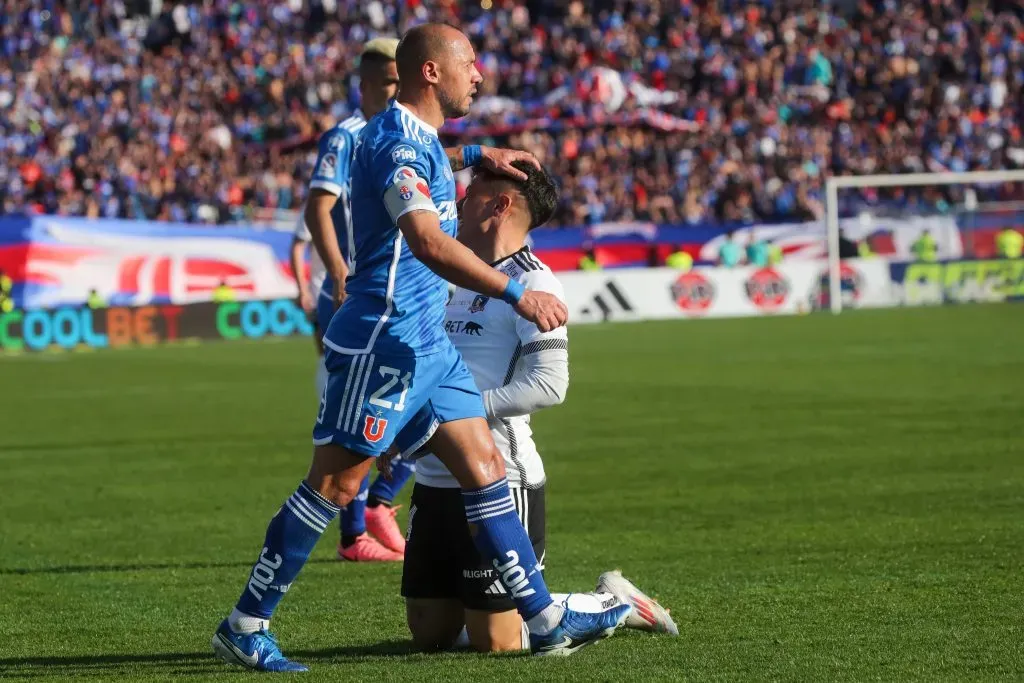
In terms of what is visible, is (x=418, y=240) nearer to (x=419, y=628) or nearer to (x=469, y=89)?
(x=469, y=89)

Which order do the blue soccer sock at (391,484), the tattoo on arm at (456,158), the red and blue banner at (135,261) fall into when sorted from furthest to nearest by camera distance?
1. the red and blue banner at (135,261)
2. the blue soccer sock at (391,484)
3. the tattoo on arm at (456,158)

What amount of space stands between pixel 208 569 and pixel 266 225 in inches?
781

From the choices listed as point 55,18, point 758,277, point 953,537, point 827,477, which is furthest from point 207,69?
point 953,537

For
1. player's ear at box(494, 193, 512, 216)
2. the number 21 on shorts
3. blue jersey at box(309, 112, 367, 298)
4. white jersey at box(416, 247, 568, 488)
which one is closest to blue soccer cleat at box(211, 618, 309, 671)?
the number 21 on shorts

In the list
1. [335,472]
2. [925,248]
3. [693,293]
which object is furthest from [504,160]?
[925,248]

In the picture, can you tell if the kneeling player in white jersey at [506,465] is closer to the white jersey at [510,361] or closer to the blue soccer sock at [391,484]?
the white jersey at [510,361]

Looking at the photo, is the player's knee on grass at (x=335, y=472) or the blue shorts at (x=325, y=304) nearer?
the player's knee on grass at (x=335, y=472)

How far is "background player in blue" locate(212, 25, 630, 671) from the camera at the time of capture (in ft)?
16.5

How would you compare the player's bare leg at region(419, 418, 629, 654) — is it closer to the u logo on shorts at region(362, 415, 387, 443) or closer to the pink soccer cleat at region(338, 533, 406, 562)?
the u logo on shorts at region(362, 415, 387, 443)

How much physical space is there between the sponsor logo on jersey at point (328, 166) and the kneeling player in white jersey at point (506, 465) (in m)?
1.91

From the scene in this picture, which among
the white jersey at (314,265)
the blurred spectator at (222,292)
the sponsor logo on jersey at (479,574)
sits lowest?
the blurred spectator at (222,292)

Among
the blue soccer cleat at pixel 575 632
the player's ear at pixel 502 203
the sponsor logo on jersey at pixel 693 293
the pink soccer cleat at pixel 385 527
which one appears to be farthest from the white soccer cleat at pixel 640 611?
the sponsor logo on jersey at pixel 693 293

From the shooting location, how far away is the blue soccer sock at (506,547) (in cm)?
511

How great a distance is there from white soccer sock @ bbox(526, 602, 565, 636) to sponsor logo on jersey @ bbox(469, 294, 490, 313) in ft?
3.71
